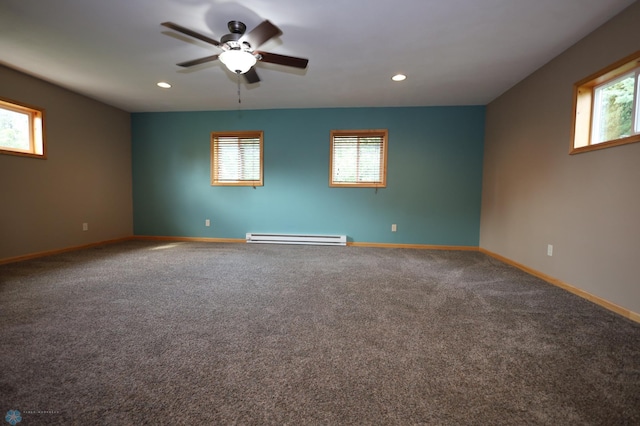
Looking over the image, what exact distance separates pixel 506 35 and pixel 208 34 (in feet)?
9.42

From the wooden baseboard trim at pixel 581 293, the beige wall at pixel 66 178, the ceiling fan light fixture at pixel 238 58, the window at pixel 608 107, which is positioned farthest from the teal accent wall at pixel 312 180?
the ceiling fan light fixture at pixel 238 58

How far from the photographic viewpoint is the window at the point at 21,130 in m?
3.18

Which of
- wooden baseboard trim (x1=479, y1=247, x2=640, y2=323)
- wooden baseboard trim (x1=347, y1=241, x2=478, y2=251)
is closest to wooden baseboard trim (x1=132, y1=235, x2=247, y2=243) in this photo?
wooden baseboard trim (x1=347, y1=241, x2=478, y2=251)

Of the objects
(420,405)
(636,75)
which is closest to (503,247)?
(636,75)

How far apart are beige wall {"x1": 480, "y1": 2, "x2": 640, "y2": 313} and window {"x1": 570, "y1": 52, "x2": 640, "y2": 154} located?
80mm

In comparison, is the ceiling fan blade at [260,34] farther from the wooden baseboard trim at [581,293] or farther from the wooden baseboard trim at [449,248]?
the wooden baseboard trim at [581,293]

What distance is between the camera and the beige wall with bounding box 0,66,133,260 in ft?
10.6

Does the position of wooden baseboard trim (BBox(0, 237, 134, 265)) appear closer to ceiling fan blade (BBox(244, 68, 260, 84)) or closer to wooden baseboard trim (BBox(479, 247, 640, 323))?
ceiling fan blade (BBox(244, 68, 260, 84))

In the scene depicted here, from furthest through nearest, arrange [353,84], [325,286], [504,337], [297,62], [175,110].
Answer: [175,110], [353,84], [325,286], [297,62], [504,337]

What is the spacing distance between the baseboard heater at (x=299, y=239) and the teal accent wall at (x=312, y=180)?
0.13 m

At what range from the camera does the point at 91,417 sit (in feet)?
3.30

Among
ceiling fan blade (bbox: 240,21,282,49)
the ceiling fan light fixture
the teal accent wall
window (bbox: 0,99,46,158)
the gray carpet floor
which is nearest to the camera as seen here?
the gray carpet floor

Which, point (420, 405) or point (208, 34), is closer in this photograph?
point (420, 405)

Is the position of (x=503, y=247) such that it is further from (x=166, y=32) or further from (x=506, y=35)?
(x=166, y=32)
